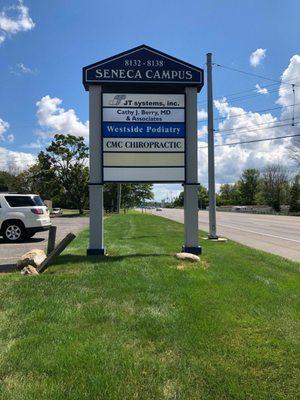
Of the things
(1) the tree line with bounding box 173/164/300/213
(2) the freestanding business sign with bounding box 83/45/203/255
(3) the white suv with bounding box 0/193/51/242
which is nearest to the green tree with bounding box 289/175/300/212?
(1) the tree line with bounding box 173/164/300/213

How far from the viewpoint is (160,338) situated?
15.6ft

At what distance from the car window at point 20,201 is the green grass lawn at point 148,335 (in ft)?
29.7

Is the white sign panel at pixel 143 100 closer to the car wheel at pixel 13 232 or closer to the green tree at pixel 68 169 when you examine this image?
the car wheel at pixel 13 232

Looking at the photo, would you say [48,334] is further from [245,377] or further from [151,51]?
[151,51]

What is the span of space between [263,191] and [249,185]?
27.6 metres

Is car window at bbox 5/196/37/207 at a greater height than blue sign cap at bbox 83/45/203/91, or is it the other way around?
blue sign cap at bbox 83/45/203/91

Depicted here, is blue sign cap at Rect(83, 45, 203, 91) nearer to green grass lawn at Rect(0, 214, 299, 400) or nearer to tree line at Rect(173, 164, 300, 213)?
green grass lawn at Rect(0, 214, 299, 400)

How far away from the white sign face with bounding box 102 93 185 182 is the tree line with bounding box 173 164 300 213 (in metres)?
74.4

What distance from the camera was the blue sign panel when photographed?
35.6 feet

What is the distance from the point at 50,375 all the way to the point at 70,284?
3395 mm

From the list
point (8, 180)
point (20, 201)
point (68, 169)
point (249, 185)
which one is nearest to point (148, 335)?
point (20, 201)

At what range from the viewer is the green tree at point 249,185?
470 ft

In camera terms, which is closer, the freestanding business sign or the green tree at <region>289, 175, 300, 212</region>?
the freestanding business sign

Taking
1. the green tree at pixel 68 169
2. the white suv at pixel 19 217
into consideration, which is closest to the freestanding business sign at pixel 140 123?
the white suv at pixel 19 217
